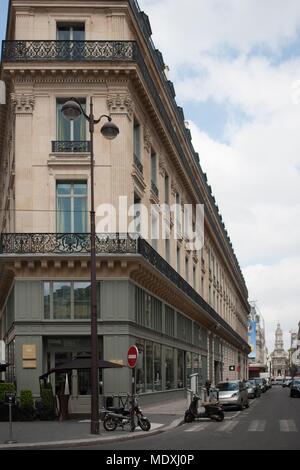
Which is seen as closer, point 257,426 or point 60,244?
point 257,426

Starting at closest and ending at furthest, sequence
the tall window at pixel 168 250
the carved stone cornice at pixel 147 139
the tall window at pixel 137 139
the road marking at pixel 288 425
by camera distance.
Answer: the road marking at pixel 288 425, the tall window at pixel 137 139, the carved stone cornice at pixel 147 139, the tall window at pixel 168 250

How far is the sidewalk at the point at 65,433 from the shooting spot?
1922 centimetres

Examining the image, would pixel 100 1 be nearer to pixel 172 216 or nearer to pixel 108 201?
pixel 108 201

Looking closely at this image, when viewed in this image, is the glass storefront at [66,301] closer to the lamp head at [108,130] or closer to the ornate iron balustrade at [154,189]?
the ornate iron balustrade at [154,189]

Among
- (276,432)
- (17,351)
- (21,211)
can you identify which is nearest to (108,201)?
(21,211)

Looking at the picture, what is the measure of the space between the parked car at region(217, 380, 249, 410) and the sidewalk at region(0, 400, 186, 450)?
682cm

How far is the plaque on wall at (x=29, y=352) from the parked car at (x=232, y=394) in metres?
9.87

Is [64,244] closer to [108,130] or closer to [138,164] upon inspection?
[138,164]

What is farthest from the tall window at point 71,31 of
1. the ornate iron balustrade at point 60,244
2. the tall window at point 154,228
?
the tall window at point 154,228

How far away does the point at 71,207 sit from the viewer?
32.1 meters

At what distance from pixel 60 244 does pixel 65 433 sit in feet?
35.4

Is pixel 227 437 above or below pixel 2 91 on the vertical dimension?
below

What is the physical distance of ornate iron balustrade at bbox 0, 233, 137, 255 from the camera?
102ft

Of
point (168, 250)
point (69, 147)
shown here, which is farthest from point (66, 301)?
point (168, 250)
